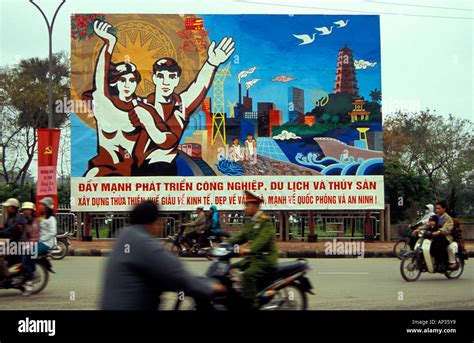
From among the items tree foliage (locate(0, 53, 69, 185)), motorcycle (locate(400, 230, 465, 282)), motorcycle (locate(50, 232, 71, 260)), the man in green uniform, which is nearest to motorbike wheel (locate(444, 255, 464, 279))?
motorcycle (locate(400, 230, 465, 282))

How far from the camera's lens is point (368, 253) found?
21.9 m

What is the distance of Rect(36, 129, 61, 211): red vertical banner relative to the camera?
20.7 meters

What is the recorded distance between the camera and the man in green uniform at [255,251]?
8102mm

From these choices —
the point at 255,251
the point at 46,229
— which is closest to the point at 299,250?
the point at 46,229

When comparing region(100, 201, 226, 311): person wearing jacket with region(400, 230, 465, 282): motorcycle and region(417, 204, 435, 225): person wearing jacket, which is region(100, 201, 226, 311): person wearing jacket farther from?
region(417, 204, 435, 225): person wearing jacket

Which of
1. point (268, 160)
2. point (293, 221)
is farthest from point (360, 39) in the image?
point (293, 221)

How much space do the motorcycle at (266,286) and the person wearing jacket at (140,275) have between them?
8.38ft

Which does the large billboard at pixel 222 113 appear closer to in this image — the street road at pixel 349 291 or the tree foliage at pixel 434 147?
the street road at pixel 349 291

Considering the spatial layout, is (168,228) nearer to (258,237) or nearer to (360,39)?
(360,39)

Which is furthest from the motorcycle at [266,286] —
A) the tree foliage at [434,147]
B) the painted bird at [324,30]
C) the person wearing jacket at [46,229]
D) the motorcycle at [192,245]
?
the tree foliage at [434,147]

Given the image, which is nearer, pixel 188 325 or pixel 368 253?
pixel 188 325

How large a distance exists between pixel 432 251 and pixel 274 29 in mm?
14185

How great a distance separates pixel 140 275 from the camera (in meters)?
4.77

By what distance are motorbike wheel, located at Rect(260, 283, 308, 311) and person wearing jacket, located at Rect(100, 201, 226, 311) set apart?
3707mm
